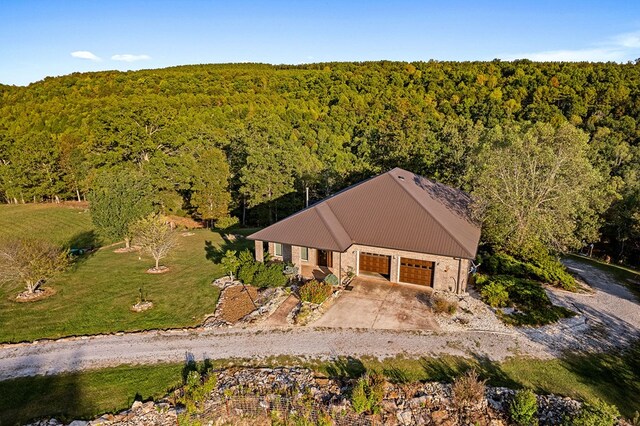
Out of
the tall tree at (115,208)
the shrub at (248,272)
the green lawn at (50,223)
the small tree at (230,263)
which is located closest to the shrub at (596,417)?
the shrub at (248,272)

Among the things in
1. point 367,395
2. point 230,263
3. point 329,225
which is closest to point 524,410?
point 367,395

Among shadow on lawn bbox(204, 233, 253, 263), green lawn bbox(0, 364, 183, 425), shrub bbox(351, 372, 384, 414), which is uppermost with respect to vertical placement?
shrub bbox(351, 372, 384, 414)

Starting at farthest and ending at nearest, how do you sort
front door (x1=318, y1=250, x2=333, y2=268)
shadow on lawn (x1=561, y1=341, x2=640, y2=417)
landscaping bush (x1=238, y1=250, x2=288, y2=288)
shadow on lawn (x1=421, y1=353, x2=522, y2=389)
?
1. front door (x1=318, y1=250, x2=333, y2=268)
2. landscaping bush (x1=238, y1=250, x2=288, y2=288)
3. shadow on lawn (x1=421, y1=353, x2=522, y2=389)
4. shadow on lawn (x1=561, y1=341, x2=640, y2=417)

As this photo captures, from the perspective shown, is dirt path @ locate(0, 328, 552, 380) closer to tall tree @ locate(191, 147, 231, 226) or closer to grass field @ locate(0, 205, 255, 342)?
grass field @ locate(0, 205, 255, 342)

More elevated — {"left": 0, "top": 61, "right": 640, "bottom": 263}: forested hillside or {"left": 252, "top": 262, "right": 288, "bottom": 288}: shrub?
{"left": 0, "top": 61, "right": 640, "bottom": 263}: forested hillside

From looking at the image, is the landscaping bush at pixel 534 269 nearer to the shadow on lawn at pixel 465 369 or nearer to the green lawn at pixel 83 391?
the shadow on lawn at pixel 465 369

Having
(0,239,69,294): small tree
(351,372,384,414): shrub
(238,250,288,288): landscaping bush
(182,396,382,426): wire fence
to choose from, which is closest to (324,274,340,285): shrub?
(238,250,288,288): landscaping bush

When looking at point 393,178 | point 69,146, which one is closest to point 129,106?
point 69,146
